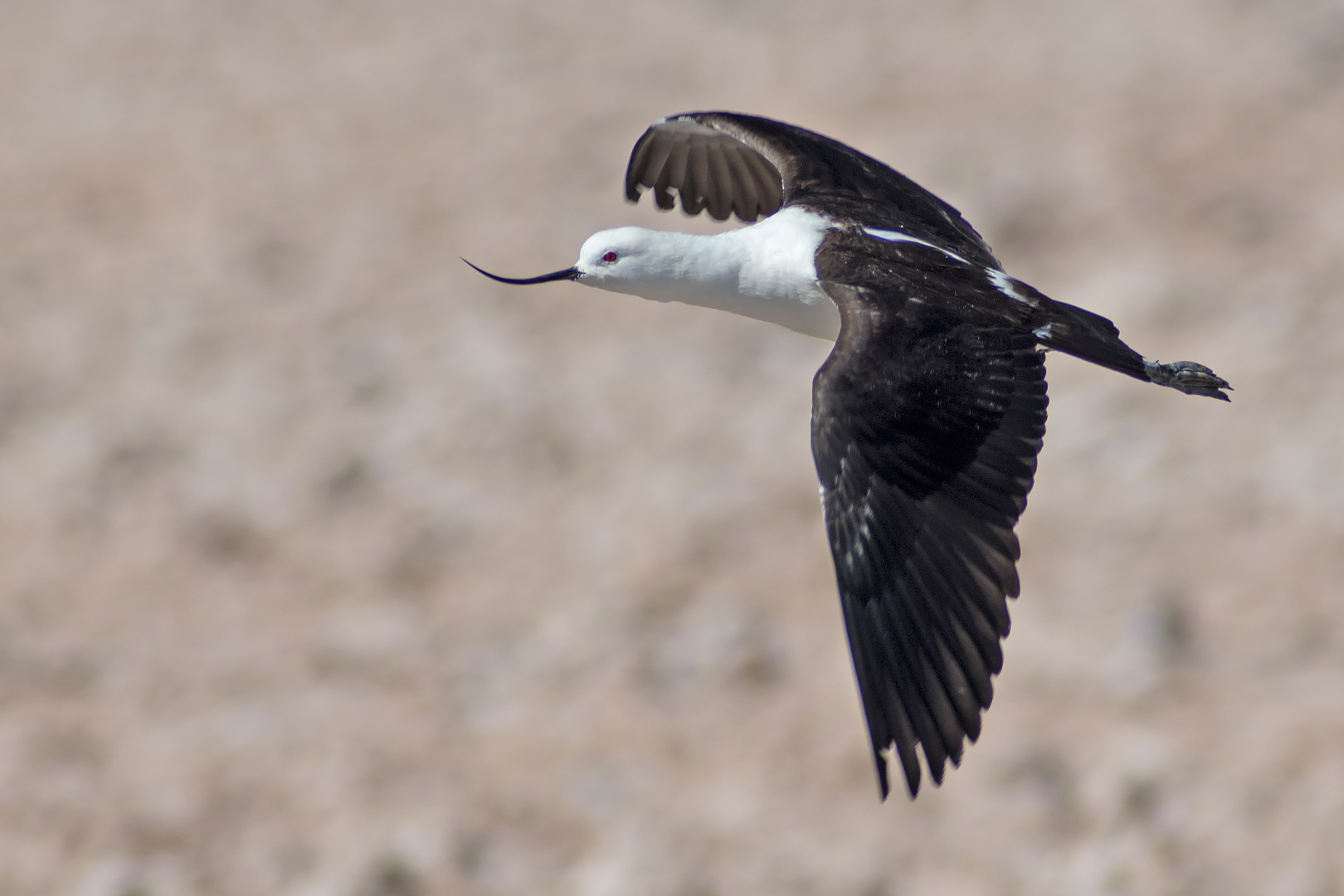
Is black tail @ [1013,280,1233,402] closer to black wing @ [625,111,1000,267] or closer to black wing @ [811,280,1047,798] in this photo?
black wing @ [811,280,1047,798]

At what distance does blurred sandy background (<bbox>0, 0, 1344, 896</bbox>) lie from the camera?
39.9 feet

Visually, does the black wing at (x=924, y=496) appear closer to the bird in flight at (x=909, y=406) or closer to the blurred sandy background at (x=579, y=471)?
the bird in flight at (x=909, y=406)

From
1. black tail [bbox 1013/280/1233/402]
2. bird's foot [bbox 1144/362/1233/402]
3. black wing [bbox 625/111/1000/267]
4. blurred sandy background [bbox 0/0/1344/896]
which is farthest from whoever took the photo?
blurred sandy background [bbox 0/0/1344/896]

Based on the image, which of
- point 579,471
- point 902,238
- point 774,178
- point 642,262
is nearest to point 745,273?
point 642,262

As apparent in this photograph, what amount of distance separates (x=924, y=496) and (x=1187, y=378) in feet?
4.74

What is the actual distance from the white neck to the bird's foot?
45.4 inches

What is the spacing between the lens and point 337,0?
16.5 meters

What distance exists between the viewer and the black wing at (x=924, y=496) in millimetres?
4570

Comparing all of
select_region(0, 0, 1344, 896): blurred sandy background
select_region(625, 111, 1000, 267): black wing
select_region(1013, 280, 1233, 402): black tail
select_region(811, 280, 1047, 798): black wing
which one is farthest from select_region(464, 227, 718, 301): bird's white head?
select_region(0, 0, 1344, 896): blurred sandy background

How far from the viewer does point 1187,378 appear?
224 inches

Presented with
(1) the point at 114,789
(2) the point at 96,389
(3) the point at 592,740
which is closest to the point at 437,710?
(3) the point at 592,740

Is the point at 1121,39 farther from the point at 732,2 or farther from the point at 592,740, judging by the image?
the point at 592,740

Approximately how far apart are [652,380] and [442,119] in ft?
11.9

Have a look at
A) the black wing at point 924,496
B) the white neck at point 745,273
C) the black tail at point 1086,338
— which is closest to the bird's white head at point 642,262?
the white neck at point 745,273
